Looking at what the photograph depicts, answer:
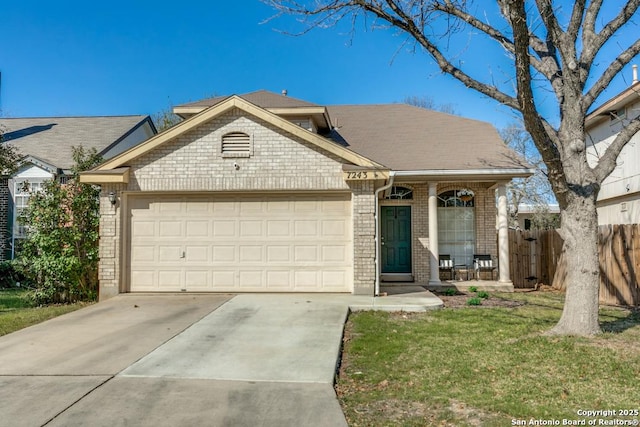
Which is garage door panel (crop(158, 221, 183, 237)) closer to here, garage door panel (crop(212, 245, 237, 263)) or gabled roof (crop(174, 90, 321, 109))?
garage door panel (crop(212, 245, 237, 263))

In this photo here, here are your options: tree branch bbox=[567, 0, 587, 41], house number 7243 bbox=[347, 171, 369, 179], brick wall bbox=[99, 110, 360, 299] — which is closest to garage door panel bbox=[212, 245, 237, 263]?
brick wall bbox=[99, 110, 360, 299]

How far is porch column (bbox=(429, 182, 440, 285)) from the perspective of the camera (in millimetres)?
13008

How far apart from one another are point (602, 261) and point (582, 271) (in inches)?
205

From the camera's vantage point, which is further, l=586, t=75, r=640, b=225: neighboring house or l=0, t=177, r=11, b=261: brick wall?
l=0, t=177, r=11, b=261: brick wall

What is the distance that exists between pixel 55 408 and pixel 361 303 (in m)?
6.25

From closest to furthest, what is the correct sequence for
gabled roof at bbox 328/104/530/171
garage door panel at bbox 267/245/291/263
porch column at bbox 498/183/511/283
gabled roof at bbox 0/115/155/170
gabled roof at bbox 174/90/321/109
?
garage door panel at bbox 267/245/291/263 < gabled roof at bbox 328/104/530/171 < porch column at bbox 498/183/511/283 < gabled roof at bbox 174/90/321/109 < gabled roof at bbox 0/115/155/170

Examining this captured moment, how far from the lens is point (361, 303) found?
31.6ft

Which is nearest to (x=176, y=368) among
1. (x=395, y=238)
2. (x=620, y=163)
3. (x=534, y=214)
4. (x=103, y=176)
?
(x=103, y=176)

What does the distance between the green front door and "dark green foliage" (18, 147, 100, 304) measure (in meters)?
7.67

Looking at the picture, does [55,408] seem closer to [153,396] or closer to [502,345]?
[153,396]

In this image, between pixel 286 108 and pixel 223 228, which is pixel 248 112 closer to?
pixel 223 228

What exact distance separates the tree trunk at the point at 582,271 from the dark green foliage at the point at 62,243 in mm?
9793

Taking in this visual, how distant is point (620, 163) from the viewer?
54.1 ft

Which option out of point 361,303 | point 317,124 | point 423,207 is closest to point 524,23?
point 361,303
